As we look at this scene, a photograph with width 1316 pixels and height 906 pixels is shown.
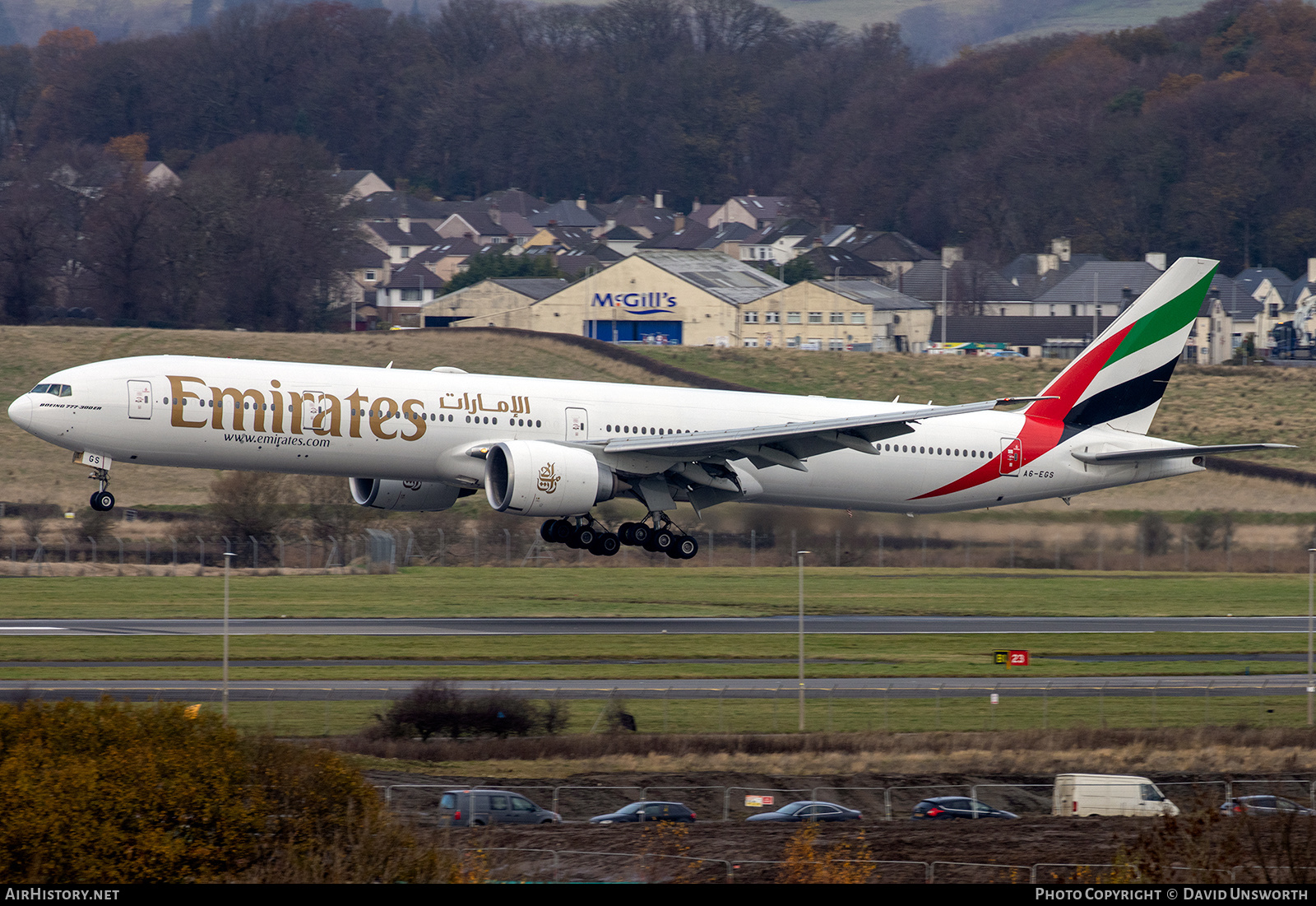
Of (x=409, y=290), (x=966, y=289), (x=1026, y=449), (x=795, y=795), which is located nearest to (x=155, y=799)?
(x=795, y=795)

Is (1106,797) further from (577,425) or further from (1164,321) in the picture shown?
(1164,321)

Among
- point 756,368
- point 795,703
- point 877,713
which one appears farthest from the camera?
point 756,368

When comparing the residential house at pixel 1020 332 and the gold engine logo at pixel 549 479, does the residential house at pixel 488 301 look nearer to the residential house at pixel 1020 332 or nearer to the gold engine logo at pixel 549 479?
the residential house at pixel 1020 332

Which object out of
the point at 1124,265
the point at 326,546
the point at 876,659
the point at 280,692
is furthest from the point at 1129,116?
the point at 280,692

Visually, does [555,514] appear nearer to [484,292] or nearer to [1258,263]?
[484,292]

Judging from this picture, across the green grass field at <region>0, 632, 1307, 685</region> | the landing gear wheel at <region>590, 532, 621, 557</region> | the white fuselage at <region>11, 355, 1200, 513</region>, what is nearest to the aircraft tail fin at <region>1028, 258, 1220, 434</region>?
the white fuselage at <region>11, 355, 1200, 513</region>

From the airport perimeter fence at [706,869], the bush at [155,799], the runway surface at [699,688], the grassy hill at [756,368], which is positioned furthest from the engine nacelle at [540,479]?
the grassy hill at [756,368]
